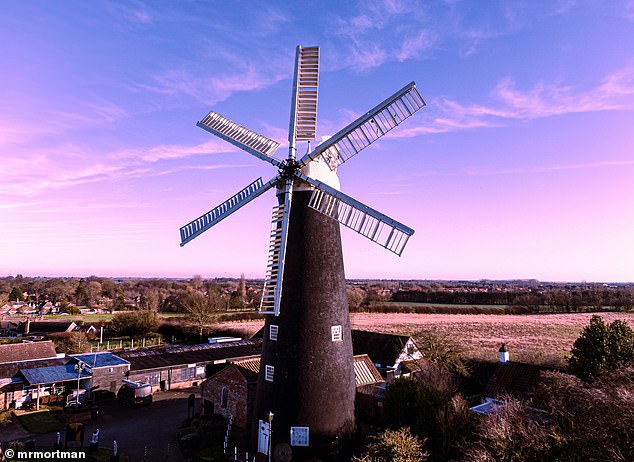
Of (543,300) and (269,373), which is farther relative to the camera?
(543,300)

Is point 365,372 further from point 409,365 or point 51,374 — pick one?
point 51,374

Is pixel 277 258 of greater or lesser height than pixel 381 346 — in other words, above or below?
above

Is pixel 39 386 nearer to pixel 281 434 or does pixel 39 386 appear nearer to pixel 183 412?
pixel 183 412

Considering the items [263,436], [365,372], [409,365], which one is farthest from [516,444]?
[409,365]

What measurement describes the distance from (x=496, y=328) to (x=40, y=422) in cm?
4874

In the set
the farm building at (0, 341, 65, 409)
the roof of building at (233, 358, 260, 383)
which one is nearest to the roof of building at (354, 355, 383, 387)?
the roof of building at (233, 358, 260, 383)

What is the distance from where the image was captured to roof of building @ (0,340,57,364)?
30.6 metres

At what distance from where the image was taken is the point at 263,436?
1437 cm

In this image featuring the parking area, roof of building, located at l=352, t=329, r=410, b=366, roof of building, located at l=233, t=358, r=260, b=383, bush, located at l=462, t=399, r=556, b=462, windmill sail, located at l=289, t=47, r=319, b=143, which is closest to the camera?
bush, located at l=462, t=399, r=556, b=462

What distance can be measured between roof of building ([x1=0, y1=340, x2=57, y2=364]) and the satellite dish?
2576 cm

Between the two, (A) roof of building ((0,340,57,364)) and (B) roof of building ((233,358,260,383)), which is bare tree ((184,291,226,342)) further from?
(B) roof of building ((233,358,260,383))

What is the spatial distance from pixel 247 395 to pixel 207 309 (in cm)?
3457

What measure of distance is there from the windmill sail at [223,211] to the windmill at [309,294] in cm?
5

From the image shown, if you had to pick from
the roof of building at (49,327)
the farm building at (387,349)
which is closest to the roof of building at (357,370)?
the farm building at (387,349)
